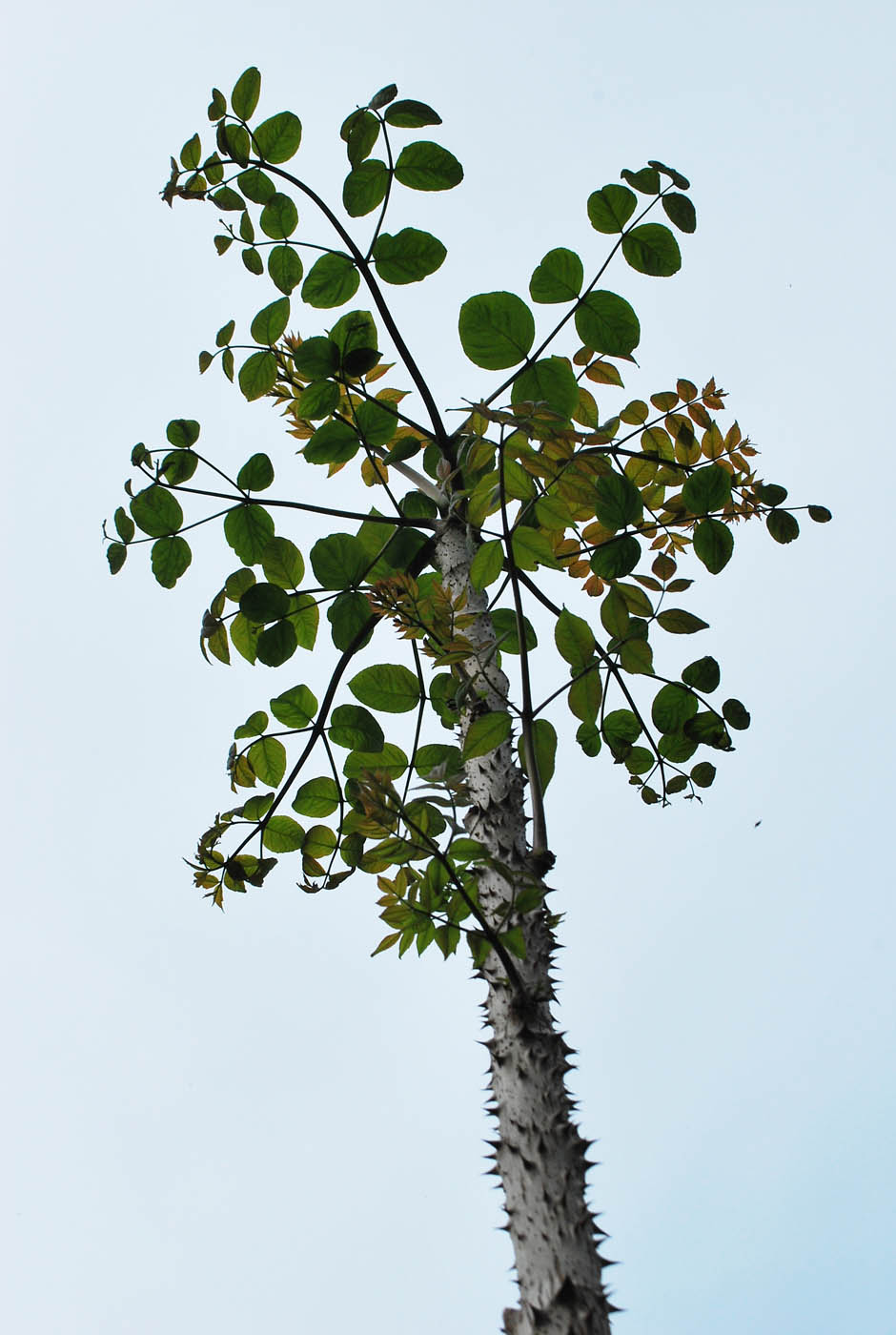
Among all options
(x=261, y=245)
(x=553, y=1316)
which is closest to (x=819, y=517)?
(x=261, y=245)

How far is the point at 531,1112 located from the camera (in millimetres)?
1480

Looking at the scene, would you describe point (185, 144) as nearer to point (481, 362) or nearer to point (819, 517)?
point (481, 362)

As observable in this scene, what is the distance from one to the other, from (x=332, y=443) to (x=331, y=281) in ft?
1.07

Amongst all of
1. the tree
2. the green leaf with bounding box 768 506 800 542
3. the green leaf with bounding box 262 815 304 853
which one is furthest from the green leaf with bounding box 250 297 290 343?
the green leaf with bounding box 768 506 800 542

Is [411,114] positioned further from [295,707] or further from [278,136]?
[295,707]

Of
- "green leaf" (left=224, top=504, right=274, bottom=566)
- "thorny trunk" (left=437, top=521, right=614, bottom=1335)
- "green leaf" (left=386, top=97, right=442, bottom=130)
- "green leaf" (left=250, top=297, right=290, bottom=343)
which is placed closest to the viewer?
"thorny trunk" (left=437, top=521, right=614, bottom=1335)

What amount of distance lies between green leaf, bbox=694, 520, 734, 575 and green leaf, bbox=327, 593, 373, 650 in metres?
0.72

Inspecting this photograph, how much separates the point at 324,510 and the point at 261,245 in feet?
1.94

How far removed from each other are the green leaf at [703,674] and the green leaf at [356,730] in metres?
0.67

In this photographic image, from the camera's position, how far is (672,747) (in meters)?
2.18

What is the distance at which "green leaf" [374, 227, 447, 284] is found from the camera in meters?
1.89

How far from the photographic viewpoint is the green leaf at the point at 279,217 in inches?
78.8

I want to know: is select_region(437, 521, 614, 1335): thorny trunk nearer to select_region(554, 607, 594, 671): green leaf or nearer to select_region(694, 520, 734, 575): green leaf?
select_region(554, 607, 594, 671): green leaf

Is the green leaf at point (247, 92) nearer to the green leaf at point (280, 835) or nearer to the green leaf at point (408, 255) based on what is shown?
the green leaf at point (408, 255)
